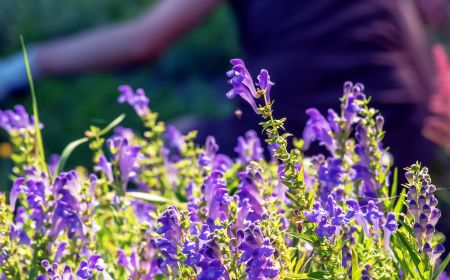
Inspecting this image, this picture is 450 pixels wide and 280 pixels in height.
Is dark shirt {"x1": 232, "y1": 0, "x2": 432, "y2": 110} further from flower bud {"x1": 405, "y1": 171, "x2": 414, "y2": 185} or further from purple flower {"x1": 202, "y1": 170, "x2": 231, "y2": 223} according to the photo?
flower bud {"x1": 405, "y1": 171, "x2": 414, "y2": 185}

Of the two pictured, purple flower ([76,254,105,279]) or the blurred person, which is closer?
purple flower ([76,254,105,279])

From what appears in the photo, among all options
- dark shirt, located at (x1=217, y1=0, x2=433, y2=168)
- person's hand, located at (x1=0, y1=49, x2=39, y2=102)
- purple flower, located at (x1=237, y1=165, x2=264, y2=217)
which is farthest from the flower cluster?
person's hand, located at (x1=0, y1=49, x2=39, y2=102)

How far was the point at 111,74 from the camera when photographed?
923 centimetres

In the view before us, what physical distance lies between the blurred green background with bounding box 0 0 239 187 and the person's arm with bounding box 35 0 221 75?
2.32 meters

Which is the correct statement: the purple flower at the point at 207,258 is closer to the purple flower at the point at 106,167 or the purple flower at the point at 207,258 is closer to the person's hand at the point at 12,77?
the purple flower at the point at 106,167

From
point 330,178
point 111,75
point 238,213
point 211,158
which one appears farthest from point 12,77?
point 111,75

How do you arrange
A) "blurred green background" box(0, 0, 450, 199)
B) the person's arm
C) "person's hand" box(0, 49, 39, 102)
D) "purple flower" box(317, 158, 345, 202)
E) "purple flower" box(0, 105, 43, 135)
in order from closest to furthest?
"purple flower" box(317, 158, 345, 202) < "purple flower" box(0, 105, 43, 135) < "person's hand" box(0, 49, 39, 102) < the person's arm < "blurred green background" box(0, 0, 450, 199)

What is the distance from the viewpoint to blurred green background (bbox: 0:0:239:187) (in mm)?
7832

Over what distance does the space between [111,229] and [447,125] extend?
63.4 inches

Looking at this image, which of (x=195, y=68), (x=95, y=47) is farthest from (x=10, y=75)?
(x=195, y=68)

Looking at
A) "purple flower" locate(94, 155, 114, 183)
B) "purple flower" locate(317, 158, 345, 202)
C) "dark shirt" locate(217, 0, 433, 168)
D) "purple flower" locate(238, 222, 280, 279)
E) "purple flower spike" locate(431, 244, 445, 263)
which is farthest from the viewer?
"dark shirt" locate(217, 0, 433, 168)

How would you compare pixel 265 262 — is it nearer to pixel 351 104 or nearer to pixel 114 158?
pixel 351 104

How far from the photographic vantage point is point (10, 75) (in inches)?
179

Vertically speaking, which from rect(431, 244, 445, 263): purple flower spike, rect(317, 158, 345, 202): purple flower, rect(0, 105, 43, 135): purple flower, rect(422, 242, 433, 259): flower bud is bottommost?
rect(431, 244, 445, 263): purple flower spike
